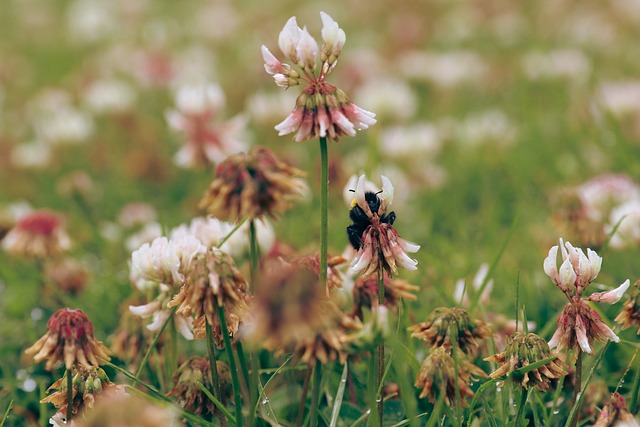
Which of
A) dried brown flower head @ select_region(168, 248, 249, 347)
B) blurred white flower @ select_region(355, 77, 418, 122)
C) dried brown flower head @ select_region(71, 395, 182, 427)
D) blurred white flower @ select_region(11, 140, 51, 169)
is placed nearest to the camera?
dried brown flower head @ select_region(71, 395, 182, 427)

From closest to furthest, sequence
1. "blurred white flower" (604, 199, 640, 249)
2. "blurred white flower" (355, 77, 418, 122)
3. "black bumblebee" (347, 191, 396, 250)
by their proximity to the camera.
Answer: "black bumblebee" (347, 191, 396, 250)
"blurred white flower" (604, 199, 640, 249)
"blurred white flower" (355, 77, 418, 122)

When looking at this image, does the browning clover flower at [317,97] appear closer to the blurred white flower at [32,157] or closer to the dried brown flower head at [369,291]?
the dried brown flower head at [369,291]

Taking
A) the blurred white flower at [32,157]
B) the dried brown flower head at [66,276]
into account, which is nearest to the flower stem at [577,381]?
the dried brown flower head at [66,276]

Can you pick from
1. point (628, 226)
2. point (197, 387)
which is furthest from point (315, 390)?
point (628, 226)

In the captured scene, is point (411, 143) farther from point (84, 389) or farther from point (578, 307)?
point (84, 389)

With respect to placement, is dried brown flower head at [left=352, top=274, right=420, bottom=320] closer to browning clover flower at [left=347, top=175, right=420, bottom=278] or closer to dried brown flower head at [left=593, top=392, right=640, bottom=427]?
browning clover flower at [left=347, top=175, right=420, bottom=278]

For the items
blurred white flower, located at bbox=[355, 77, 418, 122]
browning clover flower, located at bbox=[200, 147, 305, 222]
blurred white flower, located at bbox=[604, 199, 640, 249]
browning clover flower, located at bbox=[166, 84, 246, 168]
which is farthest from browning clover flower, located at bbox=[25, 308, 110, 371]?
blurred white flower, located at bbox=[355, 77, 418, 122]
